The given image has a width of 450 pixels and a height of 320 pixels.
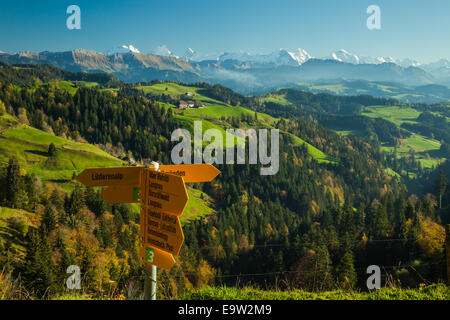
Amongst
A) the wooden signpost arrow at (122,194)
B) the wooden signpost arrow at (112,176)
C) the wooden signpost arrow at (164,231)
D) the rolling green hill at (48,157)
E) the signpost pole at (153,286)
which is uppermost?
the wooden signpost arrow at (112,176)

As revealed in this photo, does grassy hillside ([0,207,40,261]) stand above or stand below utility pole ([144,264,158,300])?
below

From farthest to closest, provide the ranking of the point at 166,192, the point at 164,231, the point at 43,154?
the point at 43,154 → the point at 164,231 → the point at 166,192

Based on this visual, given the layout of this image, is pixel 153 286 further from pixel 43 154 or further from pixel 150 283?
pixel 43 154

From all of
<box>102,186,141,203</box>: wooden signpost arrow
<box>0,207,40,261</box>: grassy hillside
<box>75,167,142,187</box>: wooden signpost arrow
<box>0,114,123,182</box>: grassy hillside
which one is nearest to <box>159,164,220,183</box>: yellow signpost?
<box>75,167,142,187</box>: wooden signpost arrow

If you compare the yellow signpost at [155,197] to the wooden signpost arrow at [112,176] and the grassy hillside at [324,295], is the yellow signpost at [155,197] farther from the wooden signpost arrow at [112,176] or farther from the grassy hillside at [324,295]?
the grassy hillside at [324,295]

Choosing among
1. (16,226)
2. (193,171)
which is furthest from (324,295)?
(16,226)

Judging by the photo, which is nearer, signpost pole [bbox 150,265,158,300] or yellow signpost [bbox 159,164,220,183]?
signpost pole [bbox 150,265,158,300]

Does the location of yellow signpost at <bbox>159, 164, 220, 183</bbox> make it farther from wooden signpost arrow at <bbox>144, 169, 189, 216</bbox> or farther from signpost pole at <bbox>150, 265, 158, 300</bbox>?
signpost pole at <bbox>150, 265, 158, 300</bbox>

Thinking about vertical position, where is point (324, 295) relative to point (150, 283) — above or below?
below

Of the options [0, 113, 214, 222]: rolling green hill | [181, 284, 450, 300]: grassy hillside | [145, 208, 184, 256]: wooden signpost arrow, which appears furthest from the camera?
[0, 113, 214, 222]: rolling green hill

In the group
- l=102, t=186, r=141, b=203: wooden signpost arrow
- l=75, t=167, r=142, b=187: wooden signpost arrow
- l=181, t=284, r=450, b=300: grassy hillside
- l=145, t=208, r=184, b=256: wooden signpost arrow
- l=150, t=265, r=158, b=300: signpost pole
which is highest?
l=75, t=167, r=142, b=187: wooden signpost arrow

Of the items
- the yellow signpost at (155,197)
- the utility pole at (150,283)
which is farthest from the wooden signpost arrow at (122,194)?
the utility pole at (150,283)

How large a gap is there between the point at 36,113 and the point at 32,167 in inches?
3321

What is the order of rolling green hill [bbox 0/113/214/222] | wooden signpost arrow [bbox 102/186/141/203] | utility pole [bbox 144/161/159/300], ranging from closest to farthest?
utility pole [bbox 144/161/159/300] < wooden signpost arrow [bbox 102/186/141/203] < rolling green hill [bbox 0/113/214/222]
